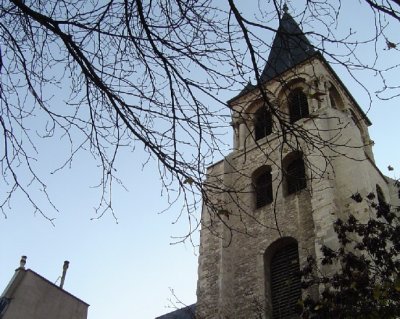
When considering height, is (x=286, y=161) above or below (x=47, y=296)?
above

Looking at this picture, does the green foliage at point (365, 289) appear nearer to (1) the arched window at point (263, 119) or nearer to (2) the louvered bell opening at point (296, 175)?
(1) the arched window at point (263, 119)

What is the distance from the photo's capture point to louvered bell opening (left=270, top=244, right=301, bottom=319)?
1287 cm

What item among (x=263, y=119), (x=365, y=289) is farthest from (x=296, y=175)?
(x=263, y=119)

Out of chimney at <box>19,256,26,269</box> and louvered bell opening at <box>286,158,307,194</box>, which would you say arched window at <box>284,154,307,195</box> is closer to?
louvered bell opening at <box>286,158,307,194</box>

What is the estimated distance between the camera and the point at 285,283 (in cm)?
1348

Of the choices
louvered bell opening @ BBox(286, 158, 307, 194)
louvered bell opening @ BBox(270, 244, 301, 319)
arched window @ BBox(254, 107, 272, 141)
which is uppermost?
louvered bell opening @ BBox(286, 158, 307, 194)

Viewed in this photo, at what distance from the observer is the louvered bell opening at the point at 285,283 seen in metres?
12.9

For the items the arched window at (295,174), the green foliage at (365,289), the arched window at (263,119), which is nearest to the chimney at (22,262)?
the green foliage at (365,289)

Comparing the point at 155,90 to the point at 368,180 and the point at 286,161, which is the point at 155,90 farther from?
the point at 286,161

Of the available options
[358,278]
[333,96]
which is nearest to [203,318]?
[358,278]

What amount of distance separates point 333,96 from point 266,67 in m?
16.5

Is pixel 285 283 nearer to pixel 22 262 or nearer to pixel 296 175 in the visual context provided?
pixel 296 175

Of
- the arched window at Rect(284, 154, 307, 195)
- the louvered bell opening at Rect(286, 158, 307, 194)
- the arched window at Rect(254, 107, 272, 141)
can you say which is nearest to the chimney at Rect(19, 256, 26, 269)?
the arched window at Rect(284, 154, 307, 195)

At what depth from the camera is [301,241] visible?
1370 cm
